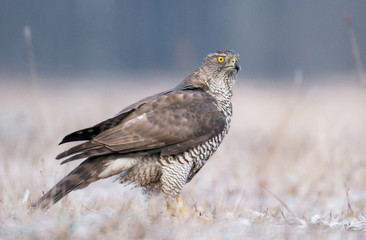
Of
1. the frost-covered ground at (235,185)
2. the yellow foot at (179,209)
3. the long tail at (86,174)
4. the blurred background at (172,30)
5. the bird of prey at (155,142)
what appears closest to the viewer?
the frost-covered ground at (235,185)

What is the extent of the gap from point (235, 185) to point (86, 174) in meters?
3.10

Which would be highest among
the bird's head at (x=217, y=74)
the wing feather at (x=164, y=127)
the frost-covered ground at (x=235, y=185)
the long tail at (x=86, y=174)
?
the bird's head at (x=217, y=74)

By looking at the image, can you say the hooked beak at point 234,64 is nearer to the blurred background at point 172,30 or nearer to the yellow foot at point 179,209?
the yellow foot at point 179,209

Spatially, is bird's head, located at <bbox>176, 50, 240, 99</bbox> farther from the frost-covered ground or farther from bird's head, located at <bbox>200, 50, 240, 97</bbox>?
the frost-covered ground

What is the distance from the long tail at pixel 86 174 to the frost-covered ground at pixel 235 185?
0.09 m

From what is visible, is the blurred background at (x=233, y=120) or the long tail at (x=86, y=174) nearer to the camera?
the blurred background at (x=233, y=120)

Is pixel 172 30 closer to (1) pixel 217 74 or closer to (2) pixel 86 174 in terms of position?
(1) pixel 217 74

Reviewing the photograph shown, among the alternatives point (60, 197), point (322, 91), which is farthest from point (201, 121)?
point (322, 91)

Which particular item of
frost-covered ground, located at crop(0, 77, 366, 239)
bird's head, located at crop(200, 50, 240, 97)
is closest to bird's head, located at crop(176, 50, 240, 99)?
bird's head, located at crop(200, 50, 240, 97)

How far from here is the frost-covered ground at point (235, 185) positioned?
4.61 meters

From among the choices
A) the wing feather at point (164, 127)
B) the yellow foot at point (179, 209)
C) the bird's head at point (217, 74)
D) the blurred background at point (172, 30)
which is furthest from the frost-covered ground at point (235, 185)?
the blurred background at point (172, 30)

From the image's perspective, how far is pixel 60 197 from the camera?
538 centimetres

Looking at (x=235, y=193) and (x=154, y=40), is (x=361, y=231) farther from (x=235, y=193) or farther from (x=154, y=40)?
(x=154, y=40)

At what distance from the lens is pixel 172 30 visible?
4594cm
